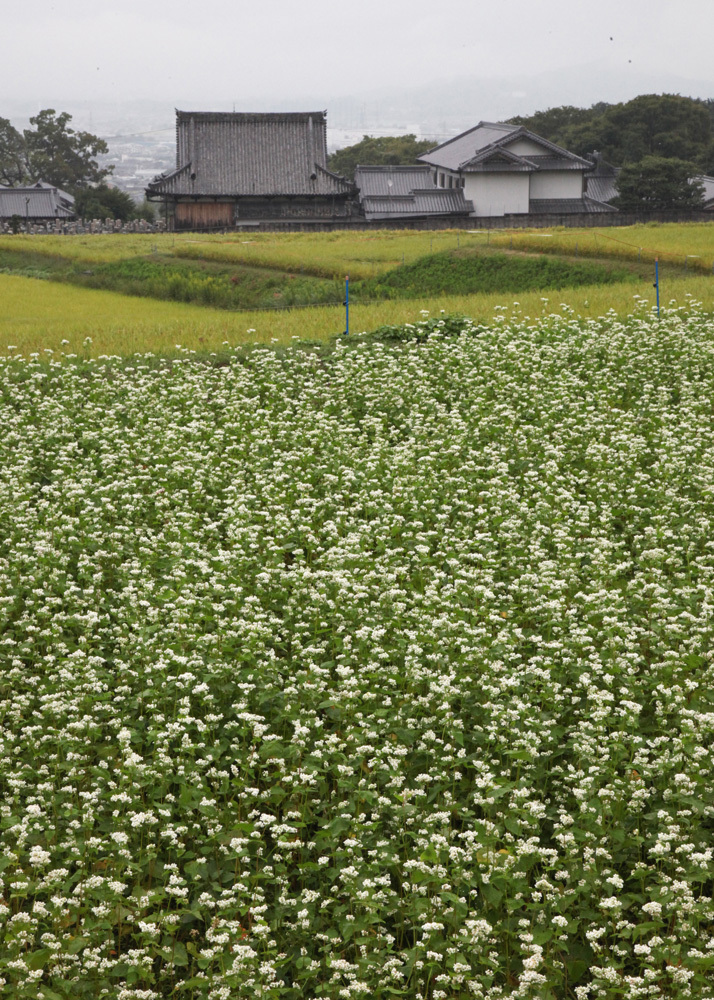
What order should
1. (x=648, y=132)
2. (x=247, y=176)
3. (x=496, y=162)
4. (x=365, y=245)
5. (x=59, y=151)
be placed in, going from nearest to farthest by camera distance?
1. (x=365, y=245)
2. (x=247, y=176)
3. (x=496, y=162)
4. (x=648, y=132)
5. (x=59, y=151)

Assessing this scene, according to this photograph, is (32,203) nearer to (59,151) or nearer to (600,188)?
(59,151)

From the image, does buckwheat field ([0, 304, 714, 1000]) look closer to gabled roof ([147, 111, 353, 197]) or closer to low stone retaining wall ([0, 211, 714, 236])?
low stone retaining wall ([0, 211, 714, 236])

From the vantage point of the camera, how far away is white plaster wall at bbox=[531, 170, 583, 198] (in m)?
50.2

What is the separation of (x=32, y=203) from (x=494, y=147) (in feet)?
103

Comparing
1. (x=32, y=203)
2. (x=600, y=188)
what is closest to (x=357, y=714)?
(x=600, y=188)

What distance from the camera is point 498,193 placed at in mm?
48000

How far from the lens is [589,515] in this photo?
9.07 m

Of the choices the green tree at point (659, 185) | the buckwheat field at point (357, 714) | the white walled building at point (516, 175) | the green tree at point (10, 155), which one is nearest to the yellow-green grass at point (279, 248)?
the white walled building at point (516, 175)

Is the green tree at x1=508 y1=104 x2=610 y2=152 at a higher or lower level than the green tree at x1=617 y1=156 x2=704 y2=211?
higher

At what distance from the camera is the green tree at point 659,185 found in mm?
47188

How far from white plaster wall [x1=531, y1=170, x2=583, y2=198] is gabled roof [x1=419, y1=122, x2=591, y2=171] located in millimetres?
544

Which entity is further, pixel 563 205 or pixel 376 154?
pixel 376 154

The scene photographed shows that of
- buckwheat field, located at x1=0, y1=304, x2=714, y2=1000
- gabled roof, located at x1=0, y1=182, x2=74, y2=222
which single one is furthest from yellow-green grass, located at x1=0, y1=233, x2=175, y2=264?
gabled roof, located at x1=0, y1=182, x2=74, y2=222

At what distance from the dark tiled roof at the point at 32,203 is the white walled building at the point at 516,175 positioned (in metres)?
25.4
